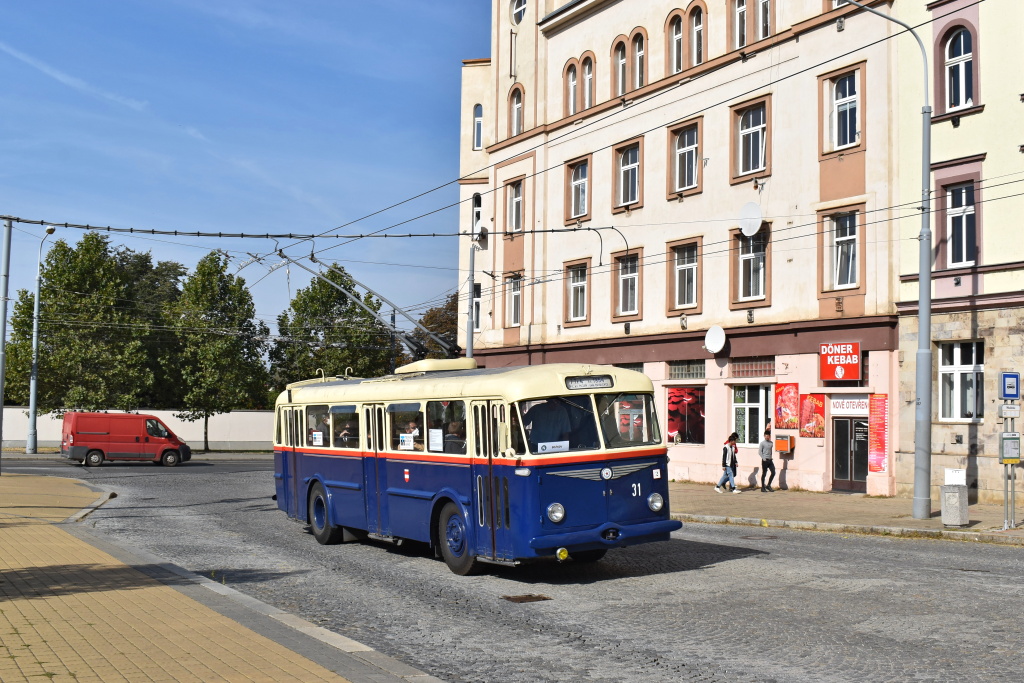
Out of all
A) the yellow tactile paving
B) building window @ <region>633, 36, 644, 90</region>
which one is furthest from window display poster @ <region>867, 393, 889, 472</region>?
the yellow tactile paving

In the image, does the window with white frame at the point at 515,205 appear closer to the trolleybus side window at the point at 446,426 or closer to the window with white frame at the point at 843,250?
the window with white frame at the point at 843,250

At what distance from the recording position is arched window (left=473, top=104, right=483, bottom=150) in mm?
48312

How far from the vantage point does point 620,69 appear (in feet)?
124

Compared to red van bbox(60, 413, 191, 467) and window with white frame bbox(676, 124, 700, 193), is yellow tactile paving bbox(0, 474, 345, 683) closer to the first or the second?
window with white frame bbox(676, 124, 700, 193)

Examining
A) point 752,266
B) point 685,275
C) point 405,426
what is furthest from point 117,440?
point 405,426

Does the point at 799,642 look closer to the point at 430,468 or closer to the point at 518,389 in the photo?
the point at 518,389

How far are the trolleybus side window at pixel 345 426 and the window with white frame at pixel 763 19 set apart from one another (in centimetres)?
1986

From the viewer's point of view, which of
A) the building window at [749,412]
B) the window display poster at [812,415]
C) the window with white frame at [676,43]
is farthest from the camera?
the window with white frame at [676,43]

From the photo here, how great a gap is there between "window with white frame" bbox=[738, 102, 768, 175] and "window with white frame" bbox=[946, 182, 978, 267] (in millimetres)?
6841

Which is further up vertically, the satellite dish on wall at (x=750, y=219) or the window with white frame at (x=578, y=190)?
the window with white frame at (x=578, y=190)

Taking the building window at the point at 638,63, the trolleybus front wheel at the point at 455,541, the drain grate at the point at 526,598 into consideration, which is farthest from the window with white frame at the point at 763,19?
the drain grate at the point at 526,598

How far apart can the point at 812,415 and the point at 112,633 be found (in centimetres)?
2317

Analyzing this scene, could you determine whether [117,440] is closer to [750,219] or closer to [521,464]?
[750,219]

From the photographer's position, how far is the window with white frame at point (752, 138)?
32.0 m
